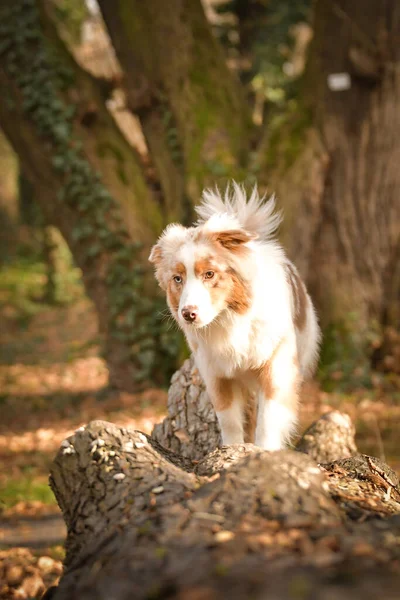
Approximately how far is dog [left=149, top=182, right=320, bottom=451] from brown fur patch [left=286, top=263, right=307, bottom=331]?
0.05ft

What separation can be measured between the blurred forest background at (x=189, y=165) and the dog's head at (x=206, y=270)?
4.96m

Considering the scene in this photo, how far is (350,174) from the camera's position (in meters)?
9.98

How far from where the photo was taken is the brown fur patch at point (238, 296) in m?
4.63

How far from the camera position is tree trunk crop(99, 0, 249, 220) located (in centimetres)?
1002

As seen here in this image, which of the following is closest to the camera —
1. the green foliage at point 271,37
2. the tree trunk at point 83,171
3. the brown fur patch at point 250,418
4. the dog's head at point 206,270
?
the dog's head at point 206,270

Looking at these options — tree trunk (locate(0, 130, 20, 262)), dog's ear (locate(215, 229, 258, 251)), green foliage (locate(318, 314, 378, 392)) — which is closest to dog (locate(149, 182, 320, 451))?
dog's ear (locate(215, 229, 258, 251))

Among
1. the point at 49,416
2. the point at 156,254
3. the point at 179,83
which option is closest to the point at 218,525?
the point at 156,254

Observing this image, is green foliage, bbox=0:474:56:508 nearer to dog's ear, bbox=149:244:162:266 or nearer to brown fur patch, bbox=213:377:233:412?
brown fur patch, bbox=213:377:233:412

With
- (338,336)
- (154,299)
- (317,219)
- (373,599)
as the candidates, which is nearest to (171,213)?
(154,299)

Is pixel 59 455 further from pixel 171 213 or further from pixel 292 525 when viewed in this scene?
pixel 171 213

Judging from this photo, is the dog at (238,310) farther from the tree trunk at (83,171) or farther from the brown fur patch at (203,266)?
the tree trunk at (83,171)

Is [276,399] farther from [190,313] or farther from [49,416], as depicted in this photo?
[49,416]

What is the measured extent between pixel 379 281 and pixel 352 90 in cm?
279

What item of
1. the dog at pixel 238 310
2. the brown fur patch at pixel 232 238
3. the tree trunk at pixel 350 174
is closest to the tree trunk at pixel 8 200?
the tree trunk at pixel 350 174
